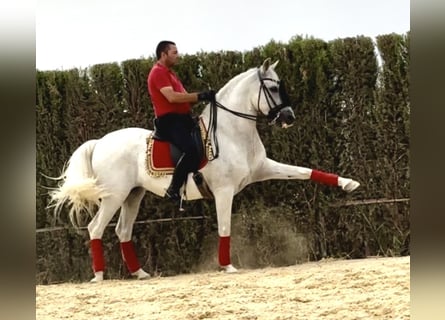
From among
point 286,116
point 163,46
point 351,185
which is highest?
point 163,46

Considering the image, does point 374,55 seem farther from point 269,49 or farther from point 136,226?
point 136,226

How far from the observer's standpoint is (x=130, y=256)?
554cm

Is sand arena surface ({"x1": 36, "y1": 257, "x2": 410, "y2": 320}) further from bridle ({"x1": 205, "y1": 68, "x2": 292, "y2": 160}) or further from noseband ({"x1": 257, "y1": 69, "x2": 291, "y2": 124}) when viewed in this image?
noseband ({"x1": 257, "y1": 69, "x2": 291, "y2": 124})

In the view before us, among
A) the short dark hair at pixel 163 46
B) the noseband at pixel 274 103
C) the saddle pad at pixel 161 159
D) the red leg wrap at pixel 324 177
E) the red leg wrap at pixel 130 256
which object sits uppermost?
the short dark hair at pixel 163 46

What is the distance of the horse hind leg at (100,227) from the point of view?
5383mm

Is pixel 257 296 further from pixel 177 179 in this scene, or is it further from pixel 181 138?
pixel 181 138

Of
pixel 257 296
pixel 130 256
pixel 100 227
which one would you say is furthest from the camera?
pixel 130 256

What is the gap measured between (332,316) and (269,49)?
111 inches

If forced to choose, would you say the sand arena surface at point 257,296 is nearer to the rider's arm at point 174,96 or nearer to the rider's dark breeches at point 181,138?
the rider's dark breeches at point 181,138

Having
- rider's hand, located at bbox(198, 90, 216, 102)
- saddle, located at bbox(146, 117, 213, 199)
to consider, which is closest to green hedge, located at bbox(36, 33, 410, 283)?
rider's hand, located at bbox(198, 90, 216, 102)

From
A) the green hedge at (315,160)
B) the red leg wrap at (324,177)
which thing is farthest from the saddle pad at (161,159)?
the red leg wrap at (324,177)

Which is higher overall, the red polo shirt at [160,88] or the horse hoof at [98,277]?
the red polo shirt at [160,88]

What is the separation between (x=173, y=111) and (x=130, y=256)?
1371 mm

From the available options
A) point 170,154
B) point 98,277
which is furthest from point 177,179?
point 98,277
